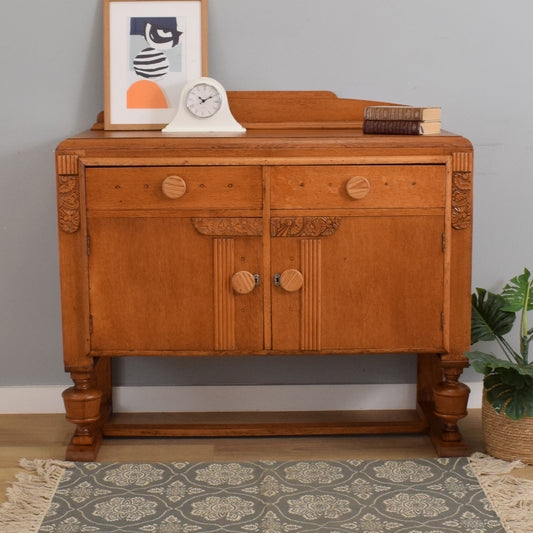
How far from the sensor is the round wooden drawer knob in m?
2.15

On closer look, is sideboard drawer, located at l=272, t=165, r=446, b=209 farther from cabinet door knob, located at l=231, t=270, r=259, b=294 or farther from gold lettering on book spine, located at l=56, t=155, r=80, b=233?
gold lettering on book spine, located at l=56, t=155, r=80, b=233

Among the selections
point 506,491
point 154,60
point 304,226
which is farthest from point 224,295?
point 506,491

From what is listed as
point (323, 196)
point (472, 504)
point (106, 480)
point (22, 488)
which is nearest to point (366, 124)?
point (323, 196)

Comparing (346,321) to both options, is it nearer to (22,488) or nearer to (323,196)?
(323,196)

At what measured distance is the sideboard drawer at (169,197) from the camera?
2.13 metres

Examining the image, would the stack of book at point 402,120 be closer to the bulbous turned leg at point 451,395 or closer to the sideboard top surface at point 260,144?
the sideboard top surface at point 260,144

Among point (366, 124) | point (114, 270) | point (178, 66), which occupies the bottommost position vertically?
point (114, 270)

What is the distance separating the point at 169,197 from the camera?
2129 mm

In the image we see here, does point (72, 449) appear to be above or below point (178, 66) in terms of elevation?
below

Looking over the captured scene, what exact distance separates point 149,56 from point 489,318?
1329 millimetres

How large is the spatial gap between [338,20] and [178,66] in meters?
0.53

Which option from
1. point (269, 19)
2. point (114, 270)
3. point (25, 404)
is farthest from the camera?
point (25, 404)

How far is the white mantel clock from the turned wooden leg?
2.52 feet

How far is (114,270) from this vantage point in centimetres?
217
